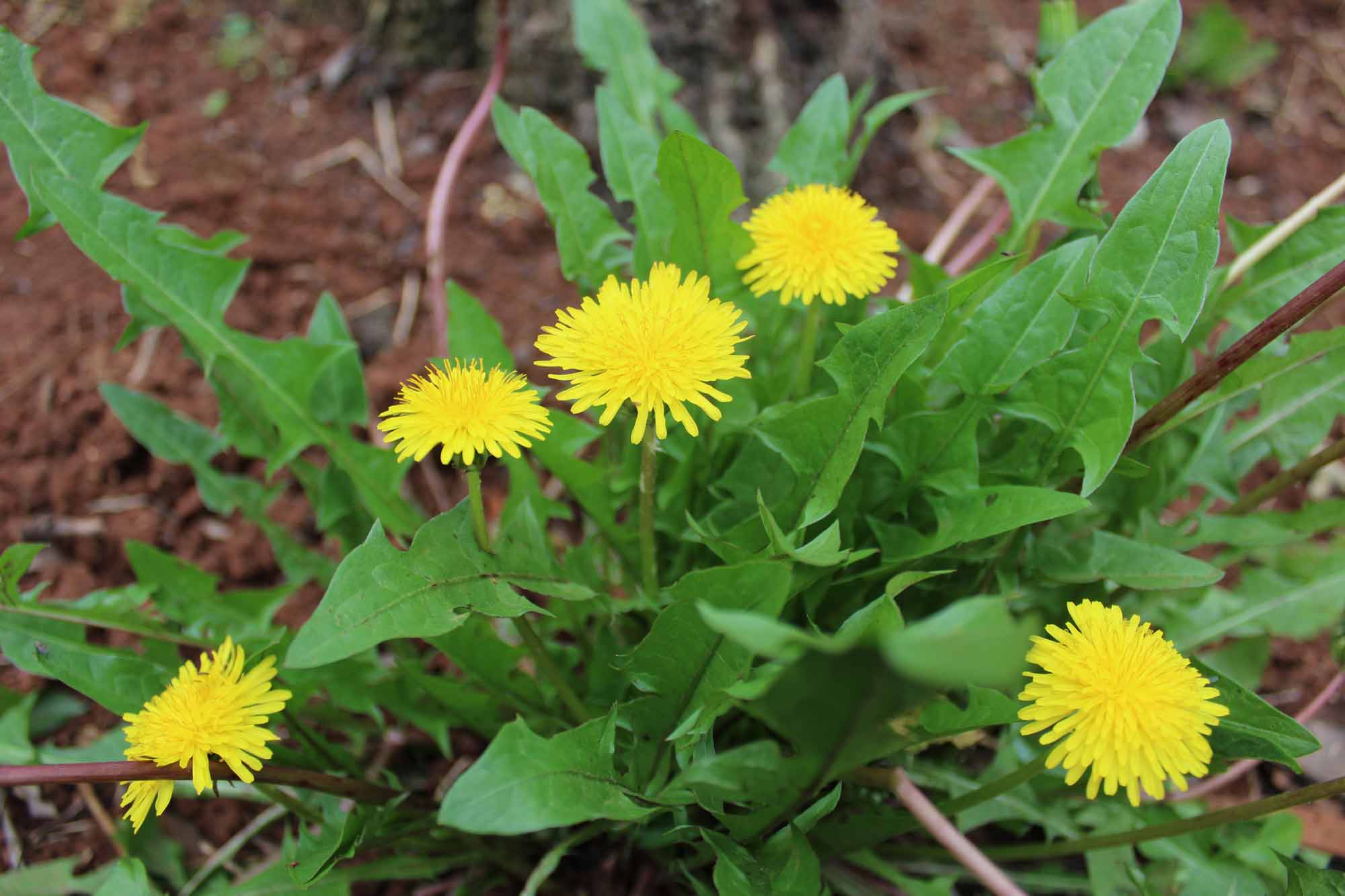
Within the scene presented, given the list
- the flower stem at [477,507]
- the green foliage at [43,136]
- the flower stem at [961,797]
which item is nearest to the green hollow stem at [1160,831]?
the flower stem at [961,797]

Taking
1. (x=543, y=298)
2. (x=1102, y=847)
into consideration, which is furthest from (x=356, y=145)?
(x=1102, y=847)

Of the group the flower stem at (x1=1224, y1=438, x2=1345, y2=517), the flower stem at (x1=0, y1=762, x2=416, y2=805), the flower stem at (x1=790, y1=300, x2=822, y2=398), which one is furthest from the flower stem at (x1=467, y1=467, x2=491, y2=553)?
the flower stem at (x1=1224, y1=438, x2=1345, y2=517)

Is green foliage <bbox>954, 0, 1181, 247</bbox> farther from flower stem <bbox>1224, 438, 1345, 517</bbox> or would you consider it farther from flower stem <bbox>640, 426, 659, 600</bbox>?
flower stem <bbox>640, 426, 659, 600</bbox>

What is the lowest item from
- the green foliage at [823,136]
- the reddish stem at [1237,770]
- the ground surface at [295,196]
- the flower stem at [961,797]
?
the flower stem at [961,797]

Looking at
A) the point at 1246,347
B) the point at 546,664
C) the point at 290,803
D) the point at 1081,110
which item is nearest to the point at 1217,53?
the point at 1081,110

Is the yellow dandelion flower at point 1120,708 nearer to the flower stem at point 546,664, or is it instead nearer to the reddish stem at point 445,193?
the flower stem at point 546,664

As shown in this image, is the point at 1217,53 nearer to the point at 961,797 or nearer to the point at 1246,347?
the point at 1246,347

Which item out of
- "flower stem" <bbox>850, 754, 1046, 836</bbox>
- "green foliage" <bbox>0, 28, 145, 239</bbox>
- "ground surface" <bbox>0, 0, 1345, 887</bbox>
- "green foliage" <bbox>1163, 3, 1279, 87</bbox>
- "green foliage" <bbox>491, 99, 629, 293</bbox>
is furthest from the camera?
"green foliage" <bbox>1163, 3, 1279, 87</bbox>
